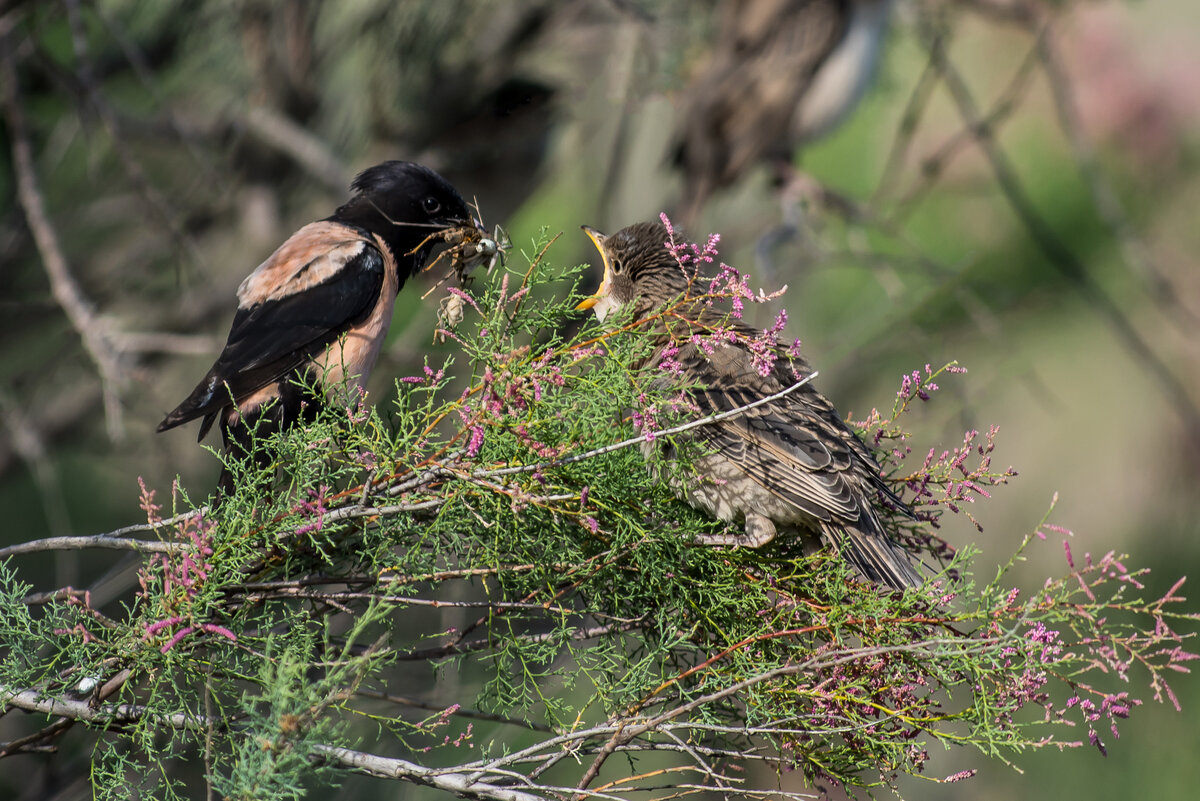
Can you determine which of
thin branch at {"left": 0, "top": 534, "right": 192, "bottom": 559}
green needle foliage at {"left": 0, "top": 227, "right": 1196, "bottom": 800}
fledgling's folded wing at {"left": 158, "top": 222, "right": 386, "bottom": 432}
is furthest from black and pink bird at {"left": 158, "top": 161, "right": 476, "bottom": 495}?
green needle foliage at {"left": 0, "top": 227, "right": 1196, "bottom": 800}

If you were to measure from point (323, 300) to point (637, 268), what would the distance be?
1100mm

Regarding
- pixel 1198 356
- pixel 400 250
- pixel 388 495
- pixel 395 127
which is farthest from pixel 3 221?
pixel 1198 356

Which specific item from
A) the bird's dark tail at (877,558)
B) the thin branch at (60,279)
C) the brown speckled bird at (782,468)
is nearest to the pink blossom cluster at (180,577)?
the brown speckled bird at (782,468)

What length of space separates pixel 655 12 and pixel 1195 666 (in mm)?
6093

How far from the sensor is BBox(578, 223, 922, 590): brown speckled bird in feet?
8.78

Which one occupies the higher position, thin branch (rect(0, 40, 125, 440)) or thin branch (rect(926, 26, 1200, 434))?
thin branch (rect(926, 26, 1200, 434))

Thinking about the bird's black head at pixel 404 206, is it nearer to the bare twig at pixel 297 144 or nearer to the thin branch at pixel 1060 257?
the bare twig at pixel 297 144

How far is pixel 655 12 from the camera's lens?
20.6 ft

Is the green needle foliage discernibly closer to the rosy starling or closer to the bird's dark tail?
the bird's dark tail

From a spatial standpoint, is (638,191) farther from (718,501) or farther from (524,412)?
(524,412)

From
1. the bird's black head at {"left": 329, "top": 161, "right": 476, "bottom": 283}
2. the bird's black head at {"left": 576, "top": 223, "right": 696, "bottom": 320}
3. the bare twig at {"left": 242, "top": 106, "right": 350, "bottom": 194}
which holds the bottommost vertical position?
the bird's black head at {"left": 329, "top": 161, "right": 476, "bottom": 283}

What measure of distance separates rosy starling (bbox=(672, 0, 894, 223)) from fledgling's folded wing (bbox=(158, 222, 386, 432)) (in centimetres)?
265

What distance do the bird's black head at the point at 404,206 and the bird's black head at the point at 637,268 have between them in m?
0.50

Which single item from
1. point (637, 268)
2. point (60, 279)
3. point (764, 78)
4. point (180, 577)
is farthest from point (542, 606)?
point (764, 78)
